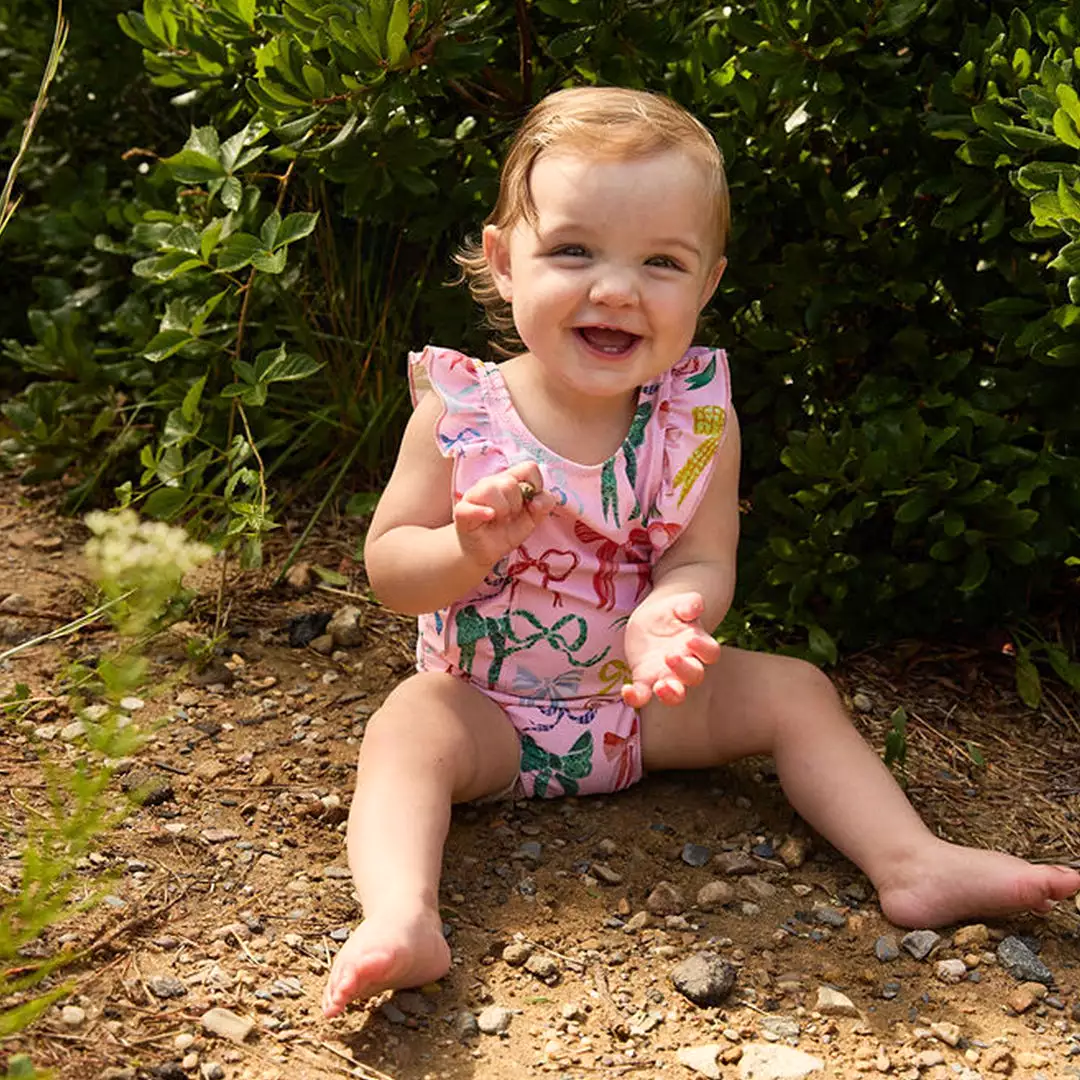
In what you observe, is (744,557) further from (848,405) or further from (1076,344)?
(1076,344)

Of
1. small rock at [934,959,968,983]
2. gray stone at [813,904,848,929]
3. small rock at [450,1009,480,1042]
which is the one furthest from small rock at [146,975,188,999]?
small rock at [934,959,968,983]

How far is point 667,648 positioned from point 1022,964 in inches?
26.1

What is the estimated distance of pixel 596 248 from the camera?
229 cm

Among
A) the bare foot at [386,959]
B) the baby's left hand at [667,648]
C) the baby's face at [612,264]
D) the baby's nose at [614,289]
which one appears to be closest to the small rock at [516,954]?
the bare foot at [386,959]

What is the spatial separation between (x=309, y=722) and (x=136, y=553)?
540mm

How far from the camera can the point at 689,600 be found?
7.17 feet

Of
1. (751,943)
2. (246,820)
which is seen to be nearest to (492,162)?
(246,820)

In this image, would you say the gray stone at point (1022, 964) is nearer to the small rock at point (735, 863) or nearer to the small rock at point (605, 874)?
the small rock at point (735, 863)

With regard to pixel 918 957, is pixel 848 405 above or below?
above

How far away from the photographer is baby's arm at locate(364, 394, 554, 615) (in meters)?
2.12

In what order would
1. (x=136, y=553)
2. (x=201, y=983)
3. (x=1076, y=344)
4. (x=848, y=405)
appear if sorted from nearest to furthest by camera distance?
1. (x=201, y=983)
2. (x=136, y=553)
3. (x=1076, y=344)
4. (x=848, y=405)

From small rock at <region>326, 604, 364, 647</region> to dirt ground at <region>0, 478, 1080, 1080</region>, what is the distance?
1.6 inches

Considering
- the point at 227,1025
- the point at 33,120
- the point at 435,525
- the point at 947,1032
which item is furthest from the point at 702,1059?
the point at 33,120

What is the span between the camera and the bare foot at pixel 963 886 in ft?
7.28
